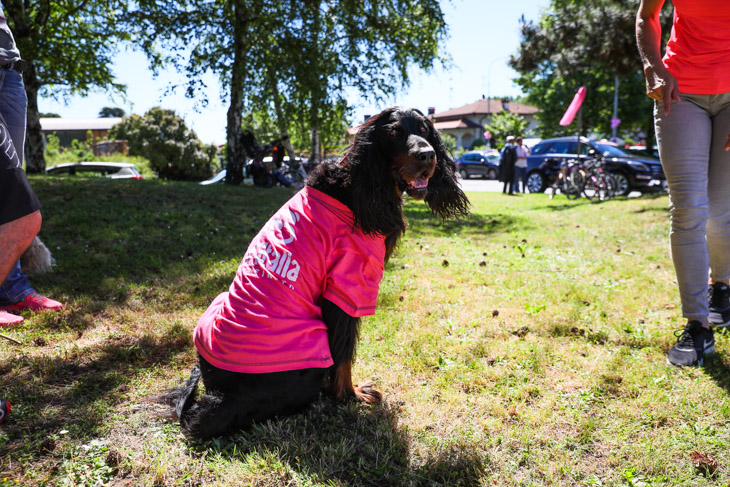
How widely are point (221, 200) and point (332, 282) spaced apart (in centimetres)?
687

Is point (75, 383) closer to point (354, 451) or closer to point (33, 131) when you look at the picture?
point (354, 451)

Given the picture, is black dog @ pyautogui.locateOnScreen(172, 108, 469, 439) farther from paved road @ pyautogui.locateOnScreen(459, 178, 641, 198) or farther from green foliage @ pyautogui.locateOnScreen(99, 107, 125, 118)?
green foliage @ pyautogui.locateOnScreen(99, 107, 125, 118)

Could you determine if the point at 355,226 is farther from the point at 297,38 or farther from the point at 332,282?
the point at 297,38

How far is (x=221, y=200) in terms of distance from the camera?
8.44 meters

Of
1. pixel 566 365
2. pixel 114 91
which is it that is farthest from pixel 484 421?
pixel 114 91

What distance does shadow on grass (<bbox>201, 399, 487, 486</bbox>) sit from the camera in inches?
72.0

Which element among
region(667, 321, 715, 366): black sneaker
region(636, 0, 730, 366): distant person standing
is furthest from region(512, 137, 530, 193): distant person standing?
region(667, 321, 715, 366): black sneaker

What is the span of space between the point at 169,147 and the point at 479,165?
65.0 feet

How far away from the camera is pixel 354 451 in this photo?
197 centimetres

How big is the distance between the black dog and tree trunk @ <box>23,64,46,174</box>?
14.2 meters

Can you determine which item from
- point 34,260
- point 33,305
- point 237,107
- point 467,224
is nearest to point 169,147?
point 237,107

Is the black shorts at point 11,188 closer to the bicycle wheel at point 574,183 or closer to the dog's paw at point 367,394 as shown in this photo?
the dog's paw at point 367,394

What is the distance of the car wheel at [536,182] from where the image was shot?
16861 mm

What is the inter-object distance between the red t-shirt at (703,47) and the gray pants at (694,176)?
8 centimetres
